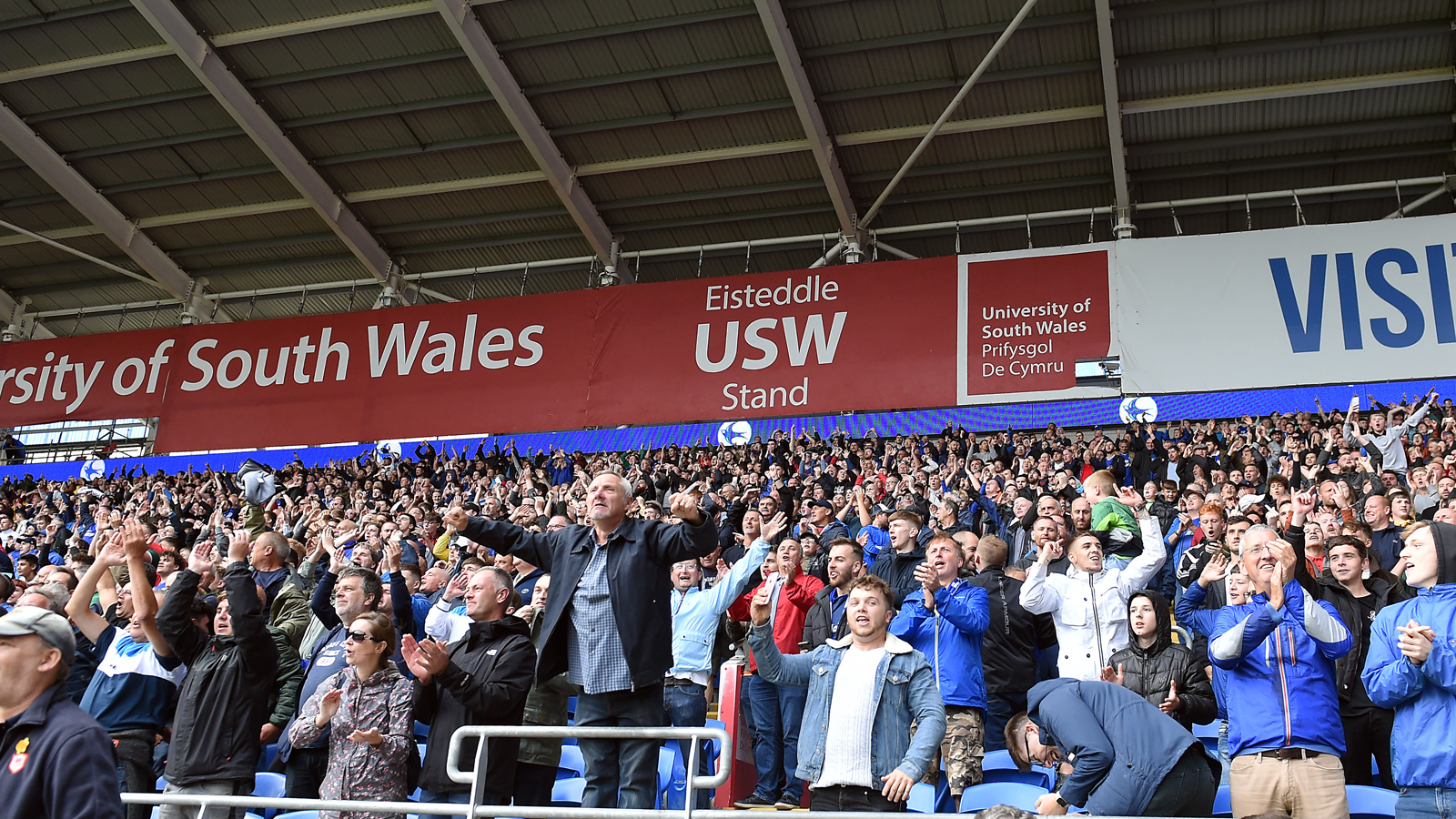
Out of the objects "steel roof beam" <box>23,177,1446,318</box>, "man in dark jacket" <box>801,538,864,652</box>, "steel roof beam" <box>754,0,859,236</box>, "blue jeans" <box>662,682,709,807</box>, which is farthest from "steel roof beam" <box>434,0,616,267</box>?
"blue jeans" <box>662,682,709,807</box>

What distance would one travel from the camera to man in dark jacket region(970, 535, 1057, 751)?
560cm

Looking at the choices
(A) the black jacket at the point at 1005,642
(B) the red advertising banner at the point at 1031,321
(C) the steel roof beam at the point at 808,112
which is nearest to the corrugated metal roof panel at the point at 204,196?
(C) the steel roof beam at the point at 808,112

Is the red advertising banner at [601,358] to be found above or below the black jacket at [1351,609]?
above

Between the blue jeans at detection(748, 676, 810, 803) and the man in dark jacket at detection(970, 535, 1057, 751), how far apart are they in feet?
3.12

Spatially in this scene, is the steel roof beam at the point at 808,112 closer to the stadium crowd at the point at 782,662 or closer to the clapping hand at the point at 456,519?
the stadium crowd at the point at 782,662

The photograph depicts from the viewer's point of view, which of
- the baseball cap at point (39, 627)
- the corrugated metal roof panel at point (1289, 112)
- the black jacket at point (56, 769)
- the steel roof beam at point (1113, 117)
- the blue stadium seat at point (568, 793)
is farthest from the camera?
the corrugated metal roof panel at point (1289, 112)

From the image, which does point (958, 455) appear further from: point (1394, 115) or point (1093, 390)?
point (1394, 115)

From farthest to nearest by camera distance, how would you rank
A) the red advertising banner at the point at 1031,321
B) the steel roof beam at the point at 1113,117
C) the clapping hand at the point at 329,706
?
the red advertising banner at the point at 1031,321 < the steel roof beam at the point at 1113,117 < the clapping hand at the point at 329,706

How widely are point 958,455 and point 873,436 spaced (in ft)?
7.75

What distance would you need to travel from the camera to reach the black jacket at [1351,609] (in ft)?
15.7

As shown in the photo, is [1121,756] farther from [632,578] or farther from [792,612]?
[792,612]

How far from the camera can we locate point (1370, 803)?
13.7 feet

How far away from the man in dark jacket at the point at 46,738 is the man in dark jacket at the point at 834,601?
13.0 feet

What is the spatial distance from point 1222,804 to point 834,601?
2.34 metres
